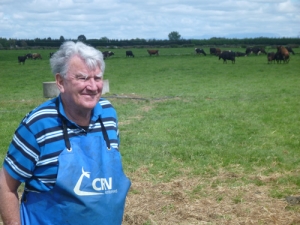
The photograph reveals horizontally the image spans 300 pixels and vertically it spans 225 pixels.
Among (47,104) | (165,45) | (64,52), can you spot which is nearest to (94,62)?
(64,52)

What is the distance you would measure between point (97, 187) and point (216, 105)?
11320 mm

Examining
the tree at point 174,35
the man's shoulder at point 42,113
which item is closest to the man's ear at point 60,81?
the man's shoulder at point 42,113

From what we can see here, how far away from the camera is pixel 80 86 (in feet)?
9.46

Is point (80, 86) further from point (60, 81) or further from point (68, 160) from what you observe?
point (68, 160)

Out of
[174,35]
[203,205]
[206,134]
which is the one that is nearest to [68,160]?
[203,205]

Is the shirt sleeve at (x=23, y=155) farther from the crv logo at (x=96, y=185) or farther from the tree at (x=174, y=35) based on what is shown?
the tree at (x=174, y=35)

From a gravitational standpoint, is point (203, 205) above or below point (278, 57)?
above

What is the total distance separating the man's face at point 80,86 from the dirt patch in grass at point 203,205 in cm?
271

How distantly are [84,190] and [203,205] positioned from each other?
10.7ft

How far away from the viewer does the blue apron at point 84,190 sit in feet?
8.95

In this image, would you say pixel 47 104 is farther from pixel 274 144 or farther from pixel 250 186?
pixel 274 144

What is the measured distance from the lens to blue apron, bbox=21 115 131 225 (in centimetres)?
273

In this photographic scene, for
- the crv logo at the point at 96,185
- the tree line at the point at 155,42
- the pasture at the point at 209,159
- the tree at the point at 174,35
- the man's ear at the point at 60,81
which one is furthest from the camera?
the tree at the point at 174,35

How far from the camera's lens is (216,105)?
45.5ft
